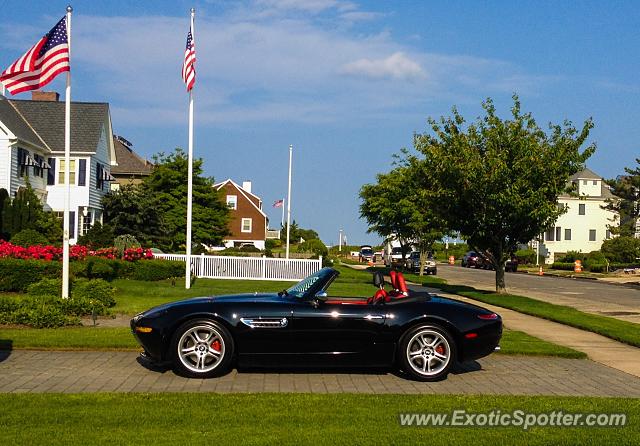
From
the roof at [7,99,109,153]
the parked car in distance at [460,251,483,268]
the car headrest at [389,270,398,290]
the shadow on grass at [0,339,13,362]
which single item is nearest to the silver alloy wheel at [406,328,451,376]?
the car headrest at [389,270,398,290]

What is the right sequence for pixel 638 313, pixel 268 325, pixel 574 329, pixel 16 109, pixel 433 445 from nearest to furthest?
1. pixel 433 445
2. pixel 268 325
3. pixel 574 329
4. pixel 638 313
5. pixel 16 109

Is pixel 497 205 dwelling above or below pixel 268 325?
above

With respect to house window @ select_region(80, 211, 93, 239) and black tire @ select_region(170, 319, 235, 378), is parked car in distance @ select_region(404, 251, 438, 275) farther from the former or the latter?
black tire @ select_region(170, 319, 235, 378)

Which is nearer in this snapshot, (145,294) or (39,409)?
(39,409)

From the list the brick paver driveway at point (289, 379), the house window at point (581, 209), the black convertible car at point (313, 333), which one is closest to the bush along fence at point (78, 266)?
the brick paver driveway at point (289, 379)

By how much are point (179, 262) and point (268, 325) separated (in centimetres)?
2433

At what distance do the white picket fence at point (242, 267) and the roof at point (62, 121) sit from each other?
37.5ft

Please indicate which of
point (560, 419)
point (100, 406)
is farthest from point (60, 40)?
point (560, 419)

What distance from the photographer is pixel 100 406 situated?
7086mm

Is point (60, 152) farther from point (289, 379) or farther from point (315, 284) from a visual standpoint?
point (289, 379)

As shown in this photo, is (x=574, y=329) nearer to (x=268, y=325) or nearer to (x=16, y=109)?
(x=268, y=325)

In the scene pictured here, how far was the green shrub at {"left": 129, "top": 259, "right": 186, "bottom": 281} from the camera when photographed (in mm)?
28312

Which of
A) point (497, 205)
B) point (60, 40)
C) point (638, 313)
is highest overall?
point (60, 40)

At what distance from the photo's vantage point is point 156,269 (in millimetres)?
29438
